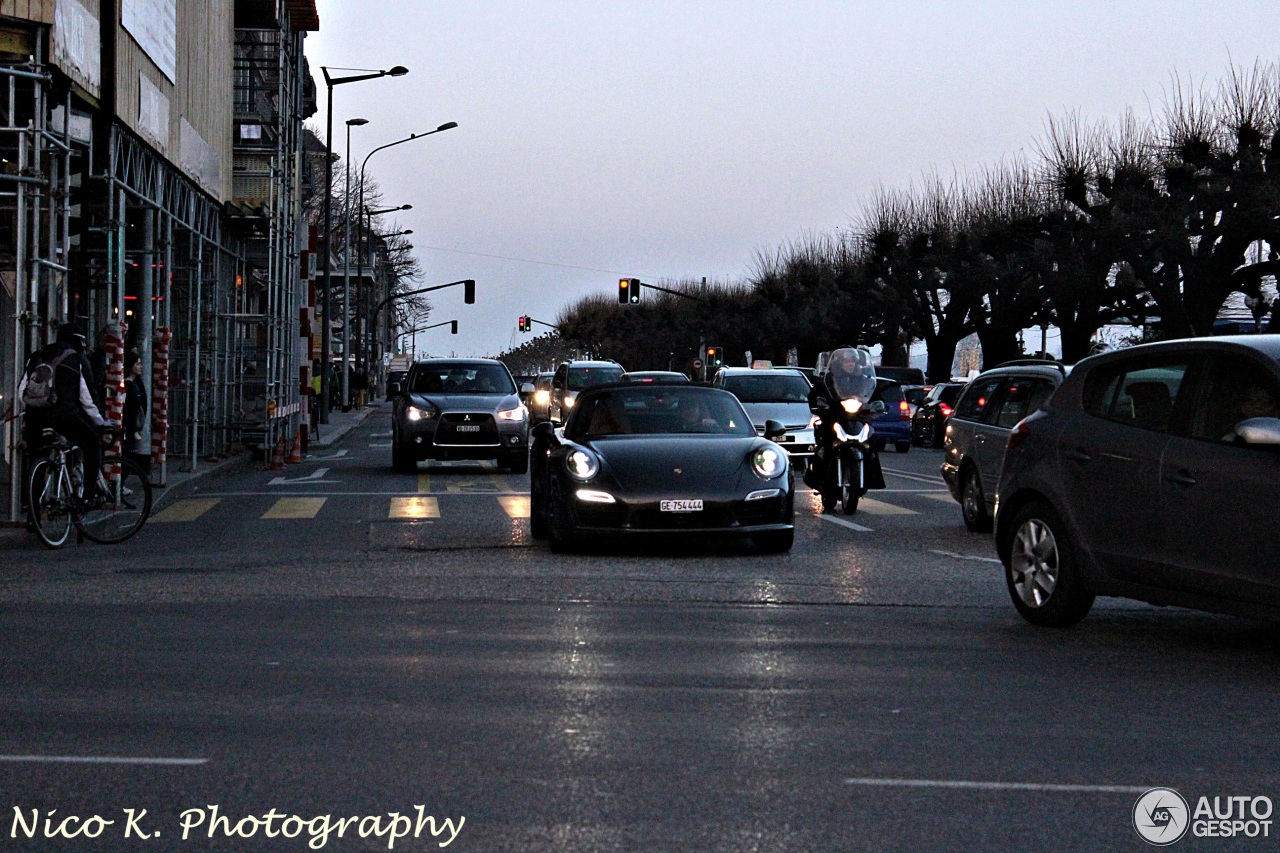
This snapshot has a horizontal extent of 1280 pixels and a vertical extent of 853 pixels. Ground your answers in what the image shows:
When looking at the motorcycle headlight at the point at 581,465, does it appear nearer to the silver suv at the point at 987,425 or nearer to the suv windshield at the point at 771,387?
the silver suv at the point at 987,425

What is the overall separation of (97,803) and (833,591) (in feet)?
21.5

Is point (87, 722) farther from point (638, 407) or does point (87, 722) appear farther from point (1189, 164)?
point (1189, 164)

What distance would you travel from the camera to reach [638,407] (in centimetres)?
1459

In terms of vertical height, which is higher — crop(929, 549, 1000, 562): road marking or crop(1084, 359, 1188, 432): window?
crop(1084, 359, 1188, 432): window

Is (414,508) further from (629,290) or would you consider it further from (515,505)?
(629,290)

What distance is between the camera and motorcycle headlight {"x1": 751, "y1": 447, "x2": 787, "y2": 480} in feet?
44.2

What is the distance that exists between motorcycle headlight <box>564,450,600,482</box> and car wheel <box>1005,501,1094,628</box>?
162 inches

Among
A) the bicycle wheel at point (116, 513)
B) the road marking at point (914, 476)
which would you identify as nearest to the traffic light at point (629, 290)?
the road marking at point (914, 476)

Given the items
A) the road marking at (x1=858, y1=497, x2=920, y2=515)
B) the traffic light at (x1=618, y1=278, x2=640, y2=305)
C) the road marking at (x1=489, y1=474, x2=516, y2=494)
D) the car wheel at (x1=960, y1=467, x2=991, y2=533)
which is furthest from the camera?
the traffic light at (x1=618, y1=278, x2=640, y2=305)

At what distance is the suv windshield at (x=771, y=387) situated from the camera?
27.7 meters

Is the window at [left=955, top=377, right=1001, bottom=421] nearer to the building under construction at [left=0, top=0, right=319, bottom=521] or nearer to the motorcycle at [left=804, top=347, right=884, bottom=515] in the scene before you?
the motorcycle at [left=804, top=347, right=884, bottom=515]

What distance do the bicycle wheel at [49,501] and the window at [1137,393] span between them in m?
8.19

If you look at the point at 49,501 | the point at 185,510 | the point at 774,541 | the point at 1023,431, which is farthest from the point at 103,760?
the point at 185,510

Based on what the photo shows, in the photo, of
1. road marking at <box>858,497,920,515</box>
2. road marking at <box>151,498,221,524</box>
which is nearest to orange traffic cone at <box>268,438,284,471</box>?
road marking at <box>151,498,221,524</box>
